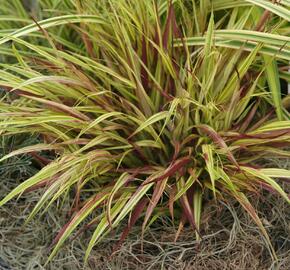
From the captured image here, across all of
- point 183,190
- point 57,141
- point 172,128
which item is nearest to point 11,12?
point 57,141

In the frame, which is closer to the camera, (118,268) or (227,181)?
(227,181)

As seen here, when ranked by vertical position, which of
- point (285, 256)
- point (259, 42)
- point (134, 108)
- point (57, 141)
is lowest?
point (285, 256)

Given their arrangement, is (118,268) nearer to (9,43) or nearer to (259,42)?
(259,42)

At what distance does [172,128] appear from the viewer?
1.56m

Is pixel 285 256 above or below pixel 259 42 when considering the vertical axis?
below

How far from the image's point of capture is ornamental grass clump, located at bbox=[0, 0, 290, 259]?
1.49 m

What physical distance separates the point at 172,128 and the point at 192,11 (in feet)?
1.35

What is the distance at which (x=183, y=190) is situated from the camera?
1.46m

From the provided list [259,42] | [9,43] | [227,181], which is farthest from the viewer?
[9,43]

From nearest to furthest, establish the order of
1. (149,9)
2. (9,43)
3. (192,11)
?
(149,9), (192,11), (9,43)

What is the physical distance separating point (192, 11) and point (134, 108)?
1.30ft

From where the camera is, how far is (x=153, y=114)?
5.27 feet

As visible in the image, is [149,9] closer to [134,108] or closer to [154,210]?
[134,108]

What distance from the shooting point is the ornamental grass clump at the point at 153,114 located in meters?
1.49
